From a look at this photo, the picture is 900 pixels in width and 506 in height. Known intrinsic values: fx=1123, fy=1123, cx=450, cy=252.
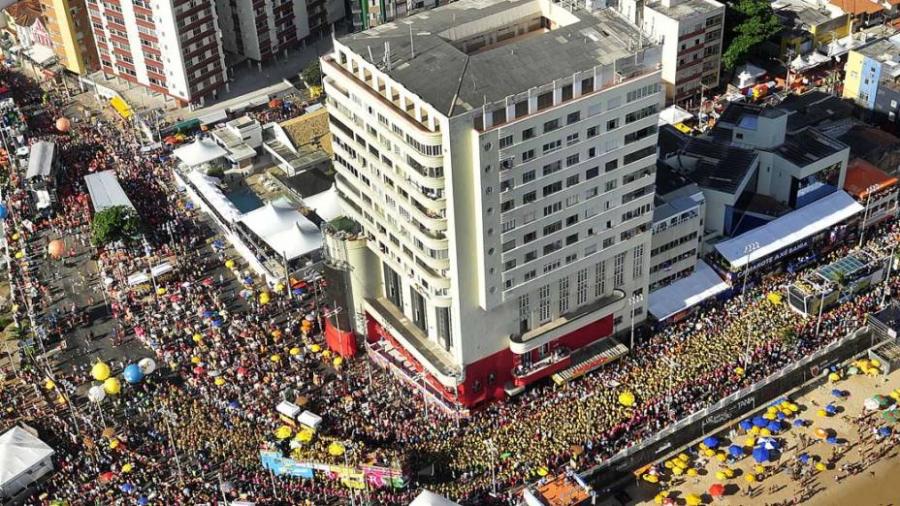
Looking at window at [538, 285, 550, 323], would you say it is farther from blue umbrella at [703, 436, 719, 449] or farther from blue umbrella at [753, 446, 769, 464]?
blue umbrella at [753, 446, 769, 464]

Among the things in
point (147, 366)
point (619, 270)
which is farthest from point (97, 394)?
point (619, 270)

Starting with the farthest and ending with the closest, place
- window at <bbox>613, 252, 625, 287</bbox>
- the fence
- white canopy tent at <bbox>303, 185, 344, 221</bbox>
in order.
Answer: white canopy tent at <bbox>303, 185, 344, 221</bbox> → window at <bbox>613, 252, 625, 287</bbox> → the fence

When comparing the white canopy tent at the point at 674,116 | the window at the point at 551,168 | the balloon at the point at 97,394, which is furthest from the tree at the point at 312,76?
the window at the point at 551,168

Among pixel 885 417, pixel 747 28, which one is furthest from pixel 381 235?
pixel 747 28

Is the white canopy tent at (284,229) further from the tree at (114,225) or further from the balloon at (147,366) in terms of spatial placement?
the balloon at (147,366)

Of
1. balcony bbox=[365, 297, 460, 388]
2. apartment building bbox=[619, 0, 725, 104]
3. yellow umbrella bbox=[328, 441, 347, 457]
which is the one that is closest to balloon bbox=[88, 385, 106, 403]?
yellow umbrella bbox=[328, 441, 347, 457]

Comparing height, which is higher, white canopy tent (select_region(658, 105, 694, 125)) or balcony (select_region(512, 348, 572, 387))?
white canopy tent (select_region(658, 105, 694, 125))

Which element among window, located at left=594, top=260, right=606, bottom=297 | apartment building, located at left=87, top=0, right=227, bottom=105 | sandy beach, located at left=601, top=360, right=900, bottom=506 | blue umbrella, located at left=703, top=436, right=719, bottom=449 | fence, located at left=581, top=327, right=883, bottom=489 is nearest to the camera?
sandy beach, located at left=601, top=360, right=900, bottom=506
